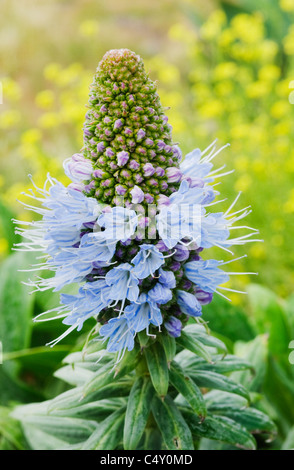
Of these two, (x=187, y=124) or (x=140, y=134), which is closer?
(x=140, y=134)

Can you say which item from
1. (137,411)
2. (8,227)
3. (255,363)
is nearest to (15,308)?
(8,227)

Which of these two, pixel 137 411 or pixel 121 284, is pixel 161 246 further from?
pixel 137 411

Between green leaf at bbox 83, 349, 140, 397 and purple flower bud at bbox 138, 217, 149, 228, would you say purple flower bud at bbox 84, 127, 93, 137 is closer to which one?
purple flower bud at bbox 138, 217, 149, 228

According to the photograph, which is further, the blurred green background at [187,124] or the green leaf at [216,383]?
the blurred green background at [187,124]

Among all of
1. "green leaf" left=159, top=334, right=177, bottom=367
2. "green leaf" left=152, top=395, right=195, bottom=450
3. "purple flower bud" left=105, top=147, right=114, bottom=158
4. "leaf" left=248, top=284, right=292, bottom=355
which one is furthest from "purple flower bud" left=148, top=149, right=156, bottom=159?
"leaf" left=248, top=284, right=292, bottom=355

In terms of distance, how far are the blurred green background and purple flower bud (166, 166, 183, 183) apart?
3.51 feet

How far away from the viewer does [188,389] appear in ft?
5.07

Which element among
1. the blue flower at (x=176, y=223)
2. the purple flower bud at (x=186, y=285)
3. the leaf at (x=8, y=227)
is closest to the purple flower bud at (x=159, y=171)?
the blue flower at (x=176, y=223)

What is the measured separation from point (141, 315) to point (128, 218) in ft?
0.89

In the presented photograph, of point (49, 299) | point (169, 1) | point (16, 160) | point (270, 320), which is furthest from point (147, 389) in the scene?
point (169, 1)

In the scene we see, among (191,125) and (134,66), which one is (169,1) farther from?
→ (134,66)

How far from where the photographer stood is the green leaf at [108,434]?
1573mm

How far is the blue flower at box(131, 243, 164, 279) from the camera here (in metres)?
1.35

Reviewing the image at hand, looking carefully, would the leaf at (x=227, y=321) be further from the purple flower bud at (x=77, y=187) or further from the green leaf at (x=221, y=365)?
the purple flower bud at (x=77, y=187)
